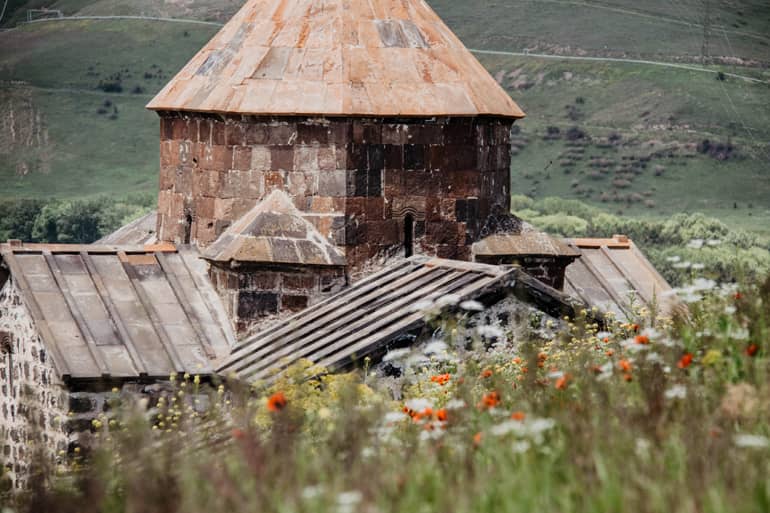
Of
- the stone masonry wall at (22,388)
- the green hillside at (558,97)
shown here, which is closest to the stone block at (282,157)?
the stone masonry wall at (22,388)

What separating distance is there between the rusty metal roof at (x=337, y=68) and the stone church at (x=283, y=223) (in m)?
0.01

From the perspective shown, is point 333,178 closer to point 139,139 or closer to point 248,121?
point 248,121

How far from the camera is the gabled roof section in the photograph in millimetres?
12172

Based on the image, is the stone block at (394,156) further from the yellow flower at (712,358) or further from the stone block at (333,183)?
the yellow flower at (712,358)

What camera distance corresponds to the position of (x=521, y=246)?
12.9 m

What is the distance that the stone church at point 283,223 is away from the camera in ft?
38.9

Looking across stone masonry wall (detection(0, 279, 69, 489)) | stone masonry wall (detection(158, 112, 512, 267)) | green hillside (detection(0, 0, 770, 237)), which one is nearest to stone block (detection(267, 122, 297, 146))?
stone masonry wall (detection(158, 112, 512, 267))

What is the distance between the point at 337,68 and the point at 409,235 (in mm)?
1405

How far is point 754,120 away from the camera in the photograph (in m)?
50.3

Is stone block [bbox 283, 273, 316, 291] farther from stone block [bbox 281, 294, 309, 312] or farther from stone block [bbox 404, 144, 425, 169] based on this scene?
stone block [bbox 404, 144, 425, 169]

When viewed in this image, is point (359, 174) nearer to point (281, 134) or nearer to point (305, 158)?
point (305, 158)

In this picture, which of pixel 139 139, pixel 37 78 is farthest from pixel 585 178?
pixel 37 78

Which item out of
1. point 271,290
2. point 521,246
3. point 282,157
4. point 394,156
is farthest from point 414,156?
point 271,290

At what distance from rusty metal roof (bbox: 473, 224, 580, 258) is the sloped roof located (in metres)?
0.73
